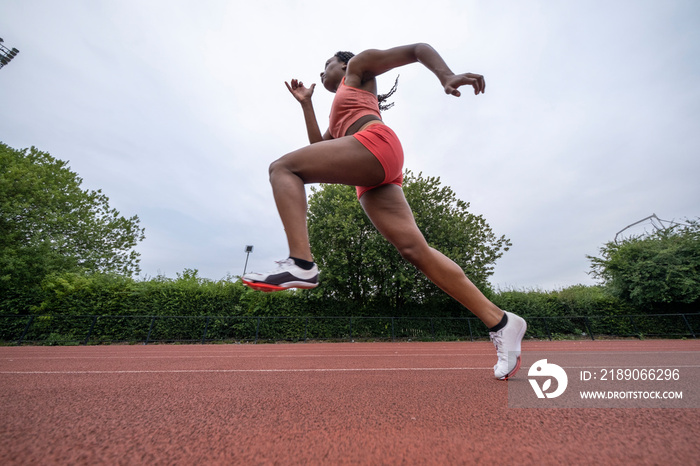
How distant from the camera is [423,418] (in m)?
1.25

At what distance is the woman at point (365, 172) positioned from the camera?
149cm

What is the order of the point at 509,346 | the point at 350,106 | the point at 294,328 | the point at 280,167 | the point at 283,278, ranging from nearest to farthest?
1. the point at 283,278
2. the point at 280,167
3. the point at 350,106
4. the point at 509,346
5. the point at 294,328

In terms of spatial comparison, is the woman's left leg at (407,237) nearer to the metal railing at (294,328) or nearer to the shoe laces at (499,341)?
the shoe laces at (499,341)

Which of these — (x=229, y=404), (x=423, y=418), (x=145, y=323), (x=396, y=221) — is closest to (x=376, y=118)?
(x=396, y=221)

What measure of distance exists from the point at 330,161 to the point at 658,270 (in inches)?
780

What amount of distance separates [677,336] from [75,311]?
25363 millimetres

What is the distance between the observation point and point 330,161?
1.51 m

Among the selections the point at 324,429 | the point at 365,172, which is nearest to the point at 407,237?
the point at 365,172

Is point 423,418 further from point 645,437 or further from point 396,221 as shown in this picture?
point 396,221

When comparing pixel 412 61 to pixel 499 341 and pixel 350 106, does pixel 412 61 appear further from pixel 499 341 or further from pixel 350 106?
pixel 499 341

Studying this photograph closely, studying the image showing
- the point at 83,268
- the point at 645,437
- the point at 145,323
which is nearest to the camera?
the point at 645,437

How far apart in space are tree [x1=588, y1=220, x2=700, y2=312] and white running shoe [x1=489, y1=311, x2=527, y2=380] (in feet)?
58.8

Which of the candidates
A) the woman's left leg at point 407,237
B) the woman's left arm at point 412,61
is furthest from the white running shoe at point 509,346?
the woman's left arm at point 412,61

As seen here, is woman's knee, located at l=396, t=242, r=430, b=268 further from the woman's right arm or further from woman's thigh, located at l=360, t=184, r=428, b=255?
the woman's right arm
